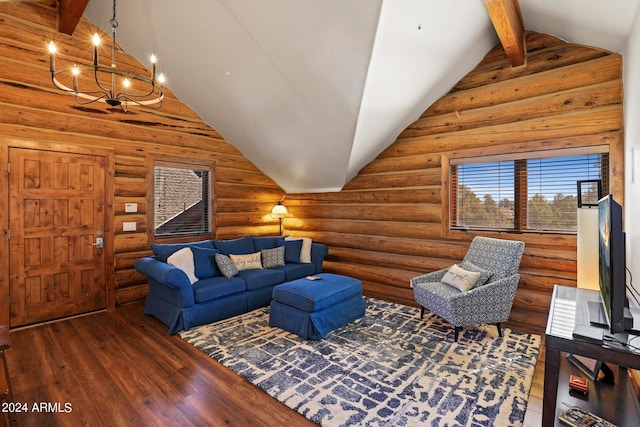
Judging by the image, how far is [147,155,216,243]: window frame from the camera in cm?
457

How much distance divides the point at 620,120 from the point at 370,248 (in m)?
3.23

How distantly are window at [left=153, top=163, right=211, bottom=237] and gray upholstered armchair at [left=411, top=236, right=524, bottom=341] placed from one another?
352 cm

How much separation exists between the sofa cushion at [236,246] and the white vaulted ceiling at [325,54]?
1.54 m

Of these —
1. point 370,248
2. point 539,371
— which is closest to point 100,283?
point 370,248

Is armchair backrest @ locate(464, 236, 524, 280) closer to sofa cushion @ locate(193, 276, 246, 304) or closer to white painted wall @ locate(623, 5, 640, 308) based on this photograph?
white painted wall @ locate(623, 5, 640, 308)

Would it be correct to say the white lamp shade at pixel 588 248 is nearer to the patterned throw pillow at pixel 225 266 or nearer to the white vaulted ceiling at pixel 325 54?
the white vaulted ceiling at pixel 325 54

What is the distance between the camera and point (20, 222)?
11.6ft

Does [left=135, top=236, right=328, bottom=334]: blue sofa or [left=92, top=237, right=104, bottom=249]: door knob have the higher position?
[left=92, top=237, right=104, bottom=249]: door knob

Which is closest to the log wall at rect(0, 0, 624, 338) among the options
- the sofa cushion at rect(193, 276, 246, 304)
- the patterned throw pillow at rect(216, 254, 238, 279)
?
the patterned throw pillow at rect(216, 254, 238, 279)

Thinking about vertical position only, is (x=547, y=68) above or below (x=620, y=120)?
above

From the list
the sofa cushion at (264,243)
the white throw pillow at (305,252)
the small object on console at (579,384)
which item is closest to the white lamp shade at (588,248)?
the small object on console at (579,384)

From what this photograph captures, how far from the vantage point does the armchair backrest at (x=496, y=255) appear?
3.37m

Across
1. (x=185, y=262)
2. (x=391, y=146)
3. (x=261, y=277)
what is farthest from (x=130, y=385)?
(x=391, y=146)

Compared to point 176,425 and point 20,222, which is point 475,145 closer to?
point 176,425
